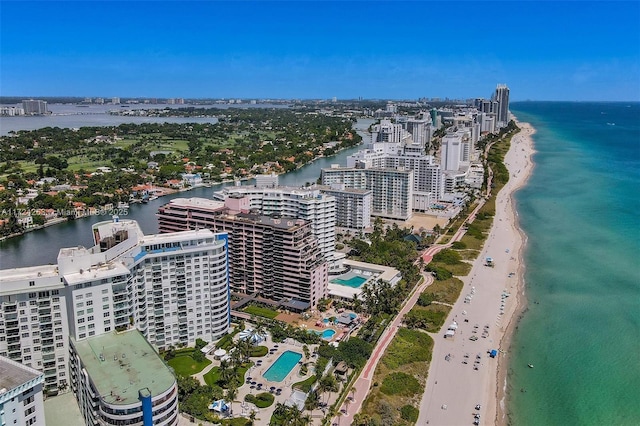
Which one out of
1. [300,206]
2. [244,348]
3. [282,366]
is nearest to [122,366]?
[244,348]

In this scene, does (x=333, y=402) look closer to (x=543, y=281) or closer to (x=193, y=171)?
(x=543, y=281)

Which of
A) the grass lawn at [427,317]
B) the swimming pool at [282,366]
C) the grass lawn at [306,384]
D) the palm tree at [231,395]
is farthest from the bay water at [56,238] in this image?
the grass lawn at [427,317]

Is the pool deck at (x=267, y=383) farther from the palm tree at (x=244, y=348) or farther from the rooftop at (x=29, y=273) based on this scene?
the rooftop at (x=29, y=273)

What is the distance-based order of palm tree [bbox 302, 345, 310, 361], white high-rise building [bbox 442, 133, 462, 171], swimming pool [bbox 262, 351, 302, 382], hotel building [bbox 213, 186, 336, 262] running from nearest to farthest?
swimming pool [bbox 262, 351, 302, 382] < palm tree [bbox 302, 345, 310, 361] < hotel building [bbox 213, 186, 336, 262] < white high-rise building [bbox 442, 133, 462, 171]

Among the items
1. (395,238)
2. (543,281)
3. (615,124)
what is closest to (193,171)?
(395,238)

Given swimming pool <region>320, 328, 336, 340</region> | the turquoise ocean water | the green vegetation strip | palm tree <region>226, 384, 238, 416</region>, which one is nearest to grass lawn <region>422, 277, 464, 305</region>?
the turquoise ocean water

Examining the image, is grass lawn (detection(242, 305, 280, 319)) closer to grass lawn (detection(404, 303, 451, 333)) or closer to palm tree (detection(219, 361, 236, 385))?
palm tree (detection(219, 361, 236, 385))
